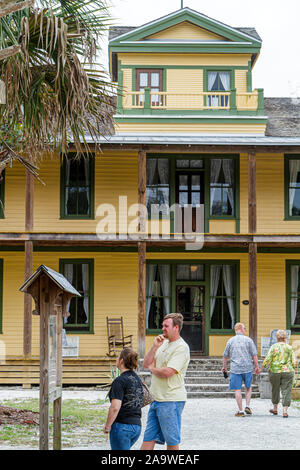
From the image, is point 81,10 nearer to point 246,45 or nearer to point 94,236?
point 94,236

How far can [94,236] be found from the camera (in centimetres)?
1728

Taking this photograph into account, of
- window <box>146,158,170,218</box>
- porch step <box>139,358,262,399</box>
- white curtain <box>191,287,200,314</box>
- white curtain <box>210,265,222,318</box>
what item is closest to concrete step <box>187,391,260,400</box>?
porch step <box>139,358,262,399</box>

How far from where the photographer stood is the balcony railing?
19969 millimetres

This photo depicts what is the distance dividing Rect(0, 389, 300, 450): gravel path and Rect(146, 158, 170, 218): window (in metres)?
6.20

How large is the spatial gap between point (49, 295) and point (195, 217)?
11.6 metres

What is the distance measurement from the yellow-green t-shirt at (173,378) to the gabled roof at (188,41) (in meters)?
15.0

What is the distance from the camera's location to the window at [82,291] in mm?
19125

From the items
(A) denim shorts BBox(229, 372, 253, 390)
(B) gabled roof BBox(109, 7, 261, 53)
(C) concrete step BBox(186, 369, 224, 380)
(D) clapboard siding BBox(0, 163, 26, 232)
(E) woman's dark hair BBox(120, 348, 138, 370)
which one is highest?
(B) gabled roof BBox(109, 7, 261, 53)

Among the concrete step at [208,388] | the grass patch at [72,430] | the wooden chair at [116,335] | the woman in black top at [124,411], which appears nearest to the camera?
the woman in black top at [124,411]

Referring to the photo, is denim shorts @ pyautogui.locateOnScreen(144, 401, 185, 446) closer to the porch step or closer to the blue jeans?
the blue jeans

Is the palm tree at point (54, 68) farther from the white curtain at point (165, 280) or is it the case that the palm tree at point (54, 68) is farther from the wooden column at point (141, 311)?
the white curtain at point (165, 280)

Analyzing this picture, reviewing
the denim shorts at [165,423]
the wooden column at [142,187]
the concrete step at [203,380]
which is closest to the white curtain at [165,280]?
the wooden column at [142,187]

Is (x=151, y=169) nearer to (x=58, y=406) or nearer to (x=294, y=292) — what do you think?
(x=294, y=292)
